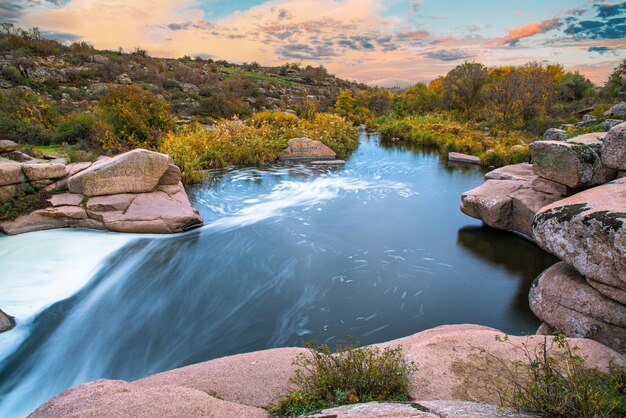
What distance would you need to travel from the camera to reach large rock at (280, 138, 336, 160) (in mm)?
19516

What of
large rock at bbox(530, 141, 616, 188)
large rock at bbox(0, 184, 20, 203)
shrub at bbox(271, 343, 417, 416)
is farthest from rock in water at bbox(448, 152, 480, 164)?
large rock at bbox(0, 184, 20, 203)

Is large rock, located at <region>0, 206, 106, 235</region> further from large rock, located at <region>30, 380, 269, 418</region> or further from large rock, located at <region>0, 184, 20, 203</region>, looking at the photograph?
large rock, located at <region>30, 380, 269, 418</region>

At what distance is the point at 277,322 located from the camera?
20.1 feet

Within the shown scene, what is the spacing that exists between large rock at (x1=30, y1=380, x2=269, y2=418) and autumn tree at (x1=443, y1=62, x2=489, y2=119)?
32960mm

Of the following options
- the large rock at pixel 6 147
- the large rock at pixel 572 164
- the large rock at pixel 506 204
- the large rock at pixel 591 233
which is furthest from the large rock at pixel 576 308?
the large rock at pixel 6 147

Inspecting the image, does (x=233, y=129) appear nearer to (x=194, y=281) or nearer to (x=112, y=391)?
(x=194, y=281)

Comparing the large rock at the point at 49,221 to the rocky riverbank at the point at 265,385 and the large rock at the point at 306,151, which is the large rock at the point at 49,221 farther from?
the large rock at the point at 306,151

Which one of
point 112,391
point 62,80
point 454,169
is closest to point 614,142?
point 112,391

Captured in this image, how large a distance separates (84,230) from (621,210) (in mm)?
10701

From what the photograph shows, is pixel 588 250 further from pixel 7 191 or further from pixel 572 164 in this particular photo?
pixel 7 191

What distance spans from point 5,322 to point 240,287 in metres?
3.82

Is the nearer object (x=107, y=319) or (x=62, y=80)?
(x=107, y=319)

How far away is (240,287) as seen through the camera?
7316 mm

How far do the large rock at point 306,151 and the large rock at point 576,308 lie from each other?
15324 mm
